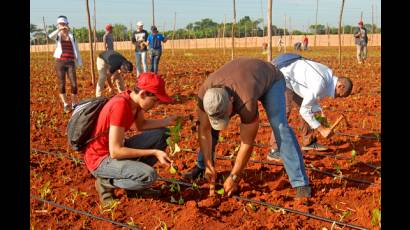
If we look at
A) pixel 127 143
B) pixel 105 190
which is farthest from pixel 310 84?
pixel 105 190

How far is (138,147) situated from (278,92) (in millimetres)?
1277

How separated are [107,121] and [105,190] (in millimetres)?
639

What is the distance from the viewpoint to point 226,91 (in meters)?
3.12

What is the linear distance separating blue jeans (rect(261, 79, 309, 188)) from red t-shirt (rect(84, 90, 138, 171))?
1.11 m

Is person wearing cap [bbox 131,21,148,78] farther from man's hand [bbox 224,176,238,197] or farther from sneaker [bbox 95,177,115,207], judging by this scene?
man's hand [bbox 224,176,238,197]

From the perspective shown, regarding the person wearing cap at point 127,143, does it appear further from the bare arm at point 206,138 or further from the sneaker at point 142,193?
the bare arm at point 206,138

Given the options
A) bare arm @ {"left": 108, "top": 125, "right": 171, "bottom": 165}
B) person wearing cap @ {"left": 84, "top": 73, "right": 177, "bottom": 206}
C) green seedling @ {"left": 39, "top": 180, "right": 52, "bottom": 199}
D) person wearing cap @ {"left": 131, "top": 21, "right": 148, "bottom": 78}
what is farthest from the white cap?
bare arm @ {"left": 108, "top": 125, "right": 171, "bottom": 165}

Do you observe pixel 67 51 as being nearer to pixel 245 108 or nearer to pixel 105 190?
Result: pixel 105 190

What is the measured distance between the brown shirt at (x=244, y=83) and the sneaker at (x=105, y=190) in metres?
1.03

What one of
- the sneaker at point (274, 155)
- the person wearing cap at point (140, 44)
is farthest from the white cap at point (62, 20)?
the sneaker at point (274, 155)

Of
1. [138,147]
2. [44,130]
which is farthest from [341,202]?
[44,130]

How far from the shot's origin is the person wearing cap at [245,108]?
10.0 ft

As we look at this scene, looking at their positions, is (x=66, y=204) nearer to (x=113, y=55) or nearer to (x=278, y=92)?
(x=278, y=92)

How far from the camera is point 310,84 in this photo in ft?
13.7
